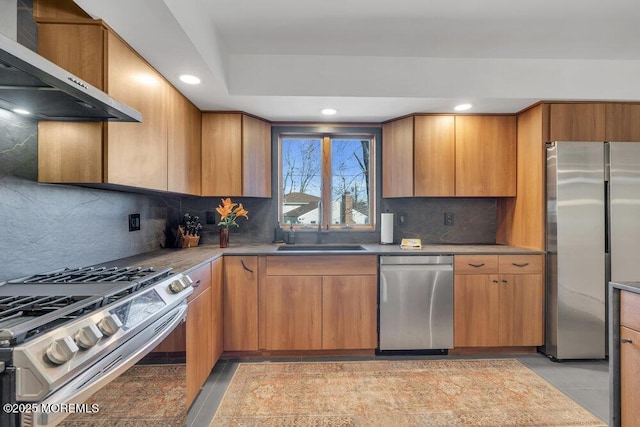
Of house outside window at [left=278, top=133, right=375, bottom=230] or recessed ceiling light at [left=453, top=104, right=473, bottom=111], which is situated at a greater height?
recessed ceiling light at [left=453, top=104, right=473, bottom=111]

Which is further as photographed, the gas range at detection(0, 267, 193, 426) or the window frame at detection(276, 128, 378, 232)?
the window frame at detection(276, 128, 378, 232)

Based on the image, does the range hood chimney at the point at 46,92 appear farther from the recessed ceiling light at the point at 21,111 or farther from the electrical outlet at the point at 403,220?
the electrical outlet at the point at 403,220

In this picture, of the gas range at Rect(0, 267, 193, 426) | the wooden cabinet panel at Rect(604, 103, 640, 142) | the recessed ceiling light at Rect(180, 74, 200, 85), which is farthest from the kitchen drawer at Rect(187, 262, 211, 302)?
the wooden cabinet panel at Rect(604, 103, 640, 142)

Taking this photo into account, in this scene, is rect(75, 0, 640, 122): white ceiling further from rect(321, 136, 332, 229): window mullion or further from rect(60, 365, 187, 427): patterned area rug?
rect(60, 365, 187, 427): patterned area rug

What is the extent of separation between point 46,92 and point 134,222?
4.29 feet

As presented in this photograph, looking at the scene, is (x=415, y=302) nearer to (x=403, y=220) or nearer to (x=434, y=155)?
(x=403, y=220)

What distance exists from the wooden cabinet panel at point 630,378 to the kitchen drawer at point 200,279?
2195mm

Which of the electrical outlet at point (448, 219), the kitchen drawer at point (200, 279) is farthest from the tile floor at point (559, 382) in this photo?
the electrical outlet at point (448, 219)

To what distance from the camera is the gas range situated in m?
0.75

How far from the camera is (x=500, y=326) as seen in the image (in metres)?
2.56

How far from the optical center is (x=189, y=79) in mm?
2109

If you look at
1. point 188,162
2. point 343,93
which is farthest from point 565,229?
point 188,162

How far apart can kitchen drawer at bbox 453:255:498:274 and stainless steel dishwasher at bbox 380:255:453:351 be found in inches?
3.4

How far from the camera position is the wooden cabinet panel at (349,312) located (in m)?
2.52
